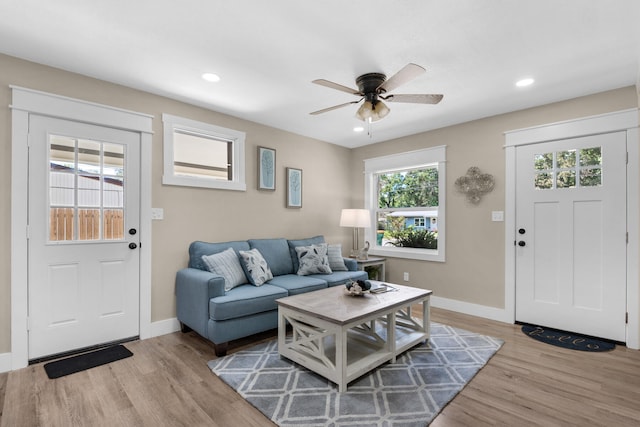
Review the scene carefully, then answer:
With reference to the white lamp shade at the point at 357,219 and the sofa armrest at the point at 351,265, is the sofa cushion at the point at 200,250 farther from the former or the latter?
the white lamp shade at the point at 357,219

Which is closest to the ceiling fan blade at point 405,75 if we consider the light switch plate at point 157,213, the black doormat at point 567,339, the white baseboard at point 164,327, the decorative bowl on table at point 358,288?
the decorative bowl on table at point 358,288

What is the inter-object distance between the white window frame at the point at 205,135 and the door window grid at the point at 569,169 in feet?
11.1

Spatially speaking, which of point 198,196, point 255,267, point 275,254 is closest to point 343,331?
point 255,267

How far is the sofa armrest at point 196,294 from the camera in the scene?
8.89 ft

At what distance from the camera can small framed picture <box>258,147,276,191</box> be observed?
401 cm

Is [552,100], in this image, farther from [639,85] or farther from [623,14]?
[623,14]

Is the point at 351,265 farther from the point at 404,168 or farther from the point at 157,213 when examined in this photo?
the point at 157,213

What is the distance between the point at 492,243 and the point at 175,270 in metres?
3.60

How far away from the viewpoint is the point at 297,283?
333cm

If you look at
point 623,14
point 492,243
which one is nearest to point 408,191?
point 492,243

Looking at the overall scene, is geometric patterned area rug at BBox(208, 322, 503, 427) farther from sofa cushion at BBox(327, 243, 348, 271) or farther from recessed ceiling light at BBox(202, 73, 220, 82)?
recessed ceiling light at BBox(202, 73, 220, 82)

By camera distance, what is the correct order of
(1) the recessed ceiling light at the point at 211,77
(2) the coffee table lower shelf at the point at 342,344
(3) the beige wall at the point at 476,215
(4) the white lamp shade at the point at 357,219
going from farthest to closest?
(4) the white lamp shade at the point at 357,219 < (3) the beige wall at the point at 476,215 < (1) the recessed ceiling light at the point at 211,77 < (2) the coffee table lower shelf at the point at 342,344

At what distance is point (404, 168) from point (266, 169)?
2.04m

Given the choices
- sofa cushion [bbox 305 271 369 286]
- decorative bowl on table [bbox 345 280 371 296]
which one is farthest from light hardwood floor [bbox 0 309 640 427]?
sofa cushion [bbox 305 271 369 286]
